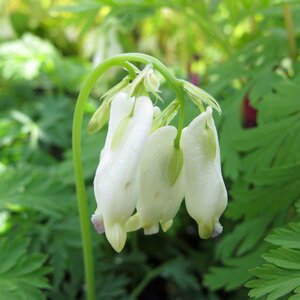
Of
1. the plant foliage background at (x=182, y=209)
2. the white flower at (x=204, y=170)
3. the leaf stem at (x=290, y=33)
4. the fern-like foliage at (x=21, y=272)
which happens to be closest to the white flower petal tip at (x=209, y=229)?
the white flower at (x=204, y=170)

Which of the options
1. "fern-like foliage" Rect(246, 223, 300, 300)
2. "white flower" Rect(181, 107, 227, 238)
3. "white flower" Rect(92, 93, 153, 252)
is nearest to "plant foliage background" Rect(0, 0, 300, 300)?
"fern-like foliage" Rect(246, 223, 300, 300)

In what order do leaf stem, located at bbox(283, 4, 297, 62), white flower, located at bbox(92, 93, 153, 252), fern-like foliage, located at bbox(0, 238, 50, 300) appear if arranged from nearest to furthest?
white flower, located at bbox(92, 93, 153, 252) → fern-like foliage, located at bbox(0, 238, 50, 300) → leaf stem, located at bbox(283, 4, 297, 62)

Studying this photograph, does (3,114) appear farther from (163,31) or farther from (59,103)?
(163,31)

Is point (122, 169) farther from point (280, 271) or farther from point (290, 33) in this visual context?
point (290, 33)

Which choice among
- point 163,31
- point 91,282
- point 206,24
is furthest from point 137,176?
point 163,31

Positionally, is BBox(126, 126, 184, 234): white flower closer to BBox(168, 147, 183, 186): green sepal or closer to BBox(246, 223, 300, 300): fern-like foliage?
BBox(168, 147, 183, 186): green sepal

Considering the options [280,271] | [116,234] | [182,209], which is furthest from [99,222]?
[182,209]

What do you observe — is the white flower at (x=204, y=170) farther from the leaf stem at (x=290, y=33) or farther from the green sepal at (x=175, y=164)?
the leaf stem at (x=290, y=33)
